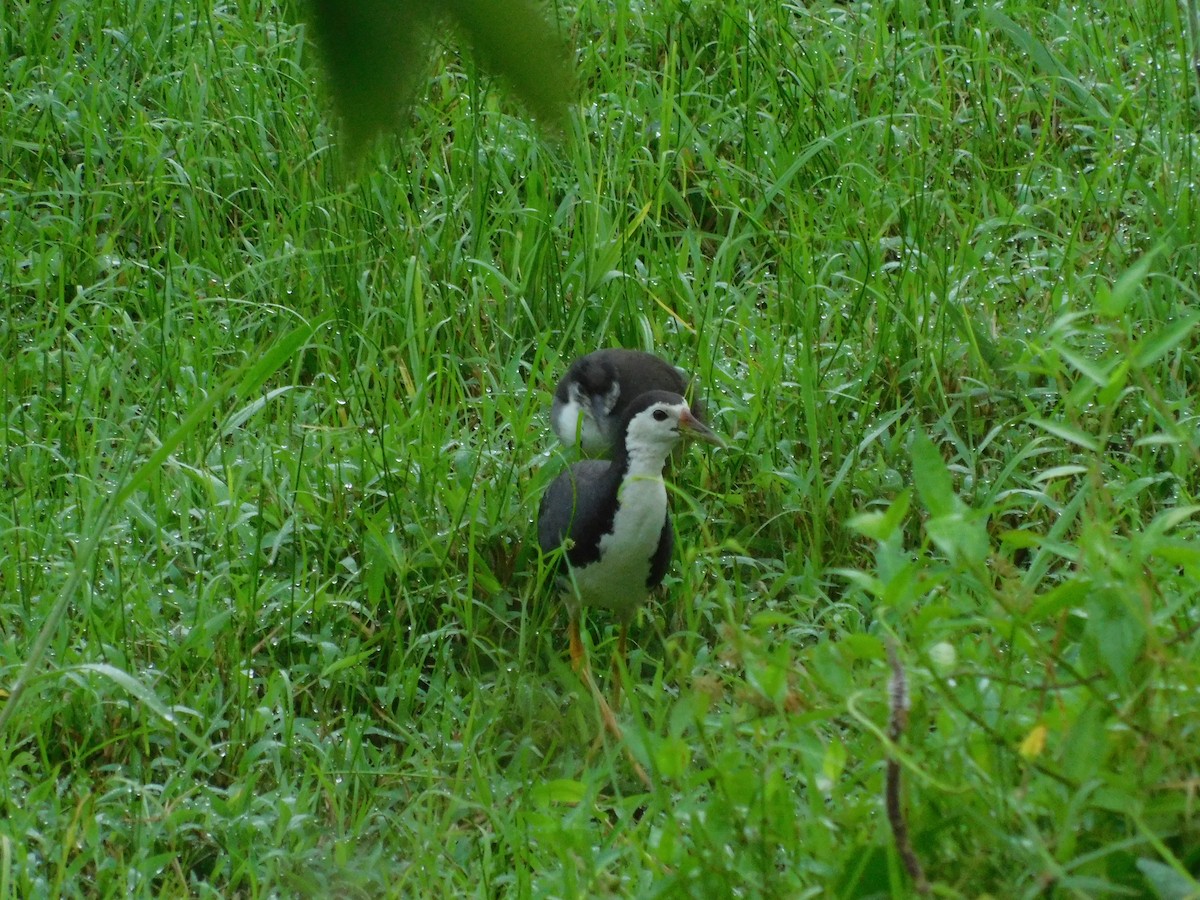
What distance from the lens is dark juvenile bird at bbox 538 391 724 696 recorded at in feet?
12.5

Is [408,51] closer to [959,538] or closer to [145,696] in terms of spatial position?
[959,538]

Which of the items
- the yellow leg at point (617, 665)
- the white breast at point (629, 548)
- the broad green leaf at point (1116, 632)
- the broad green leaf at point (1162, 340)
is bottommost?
the yellow leg at point (617, 665)

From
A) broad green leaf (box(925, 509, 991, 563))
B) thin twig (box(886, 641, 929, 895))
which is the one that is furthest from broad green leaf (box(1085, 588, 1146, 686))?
thin twig (box(886, 641, 929, 895))

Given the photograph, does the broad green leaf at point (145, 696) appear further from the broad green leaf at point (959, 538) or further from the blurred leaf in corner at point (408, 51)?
the blurred leaf in corner at point (408, 51)

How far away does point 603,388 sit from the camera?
4.39 metres

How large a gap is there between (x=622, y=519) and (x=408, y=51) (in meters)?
2.79

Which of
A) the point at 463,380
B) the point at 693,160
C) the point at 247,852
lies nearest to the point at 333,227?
the point at 463,380

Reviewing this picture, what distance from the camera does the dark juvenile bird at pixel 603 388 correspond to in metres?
4.37

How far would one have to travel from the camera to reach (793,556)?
161 inches

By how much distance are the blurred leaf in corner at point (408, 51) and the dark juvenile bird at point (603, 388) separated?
3.21 metres

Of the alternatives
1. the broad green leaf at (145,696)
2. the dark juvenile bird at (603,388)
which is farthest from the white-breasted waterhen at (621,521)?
the broad green leaf at (145,696)

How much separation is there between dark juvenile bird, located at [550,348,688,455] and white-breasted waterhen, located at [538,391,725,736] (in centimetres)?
34

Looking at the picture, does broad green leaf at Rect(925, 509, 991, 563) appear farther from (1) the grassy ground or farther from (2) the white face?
(2) the white face

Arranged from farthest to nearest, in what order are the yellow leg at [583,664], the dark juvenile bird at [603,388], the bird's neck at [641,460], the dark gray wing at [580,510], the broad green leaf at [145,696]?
the dark juvenile bird at [603,388] → the bird's neck at [641,460] → the dark gray wing at [580,510] → the yellow leg at [583,664] → the broad green leaf at [145,696]
